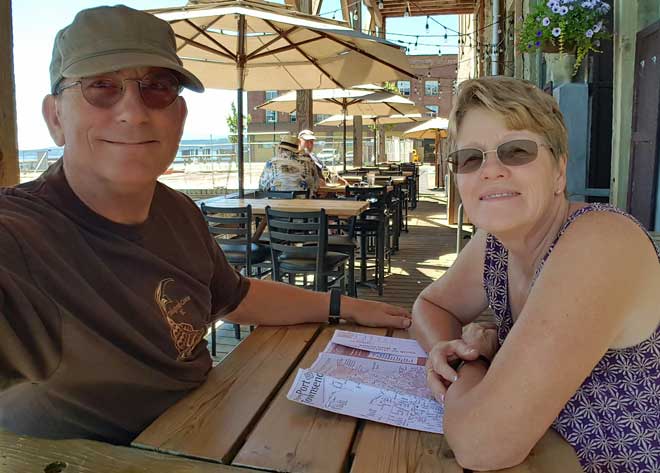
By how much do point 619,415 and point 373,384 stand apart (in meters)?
0.51

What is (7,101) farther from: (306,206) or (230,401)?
(306,206)

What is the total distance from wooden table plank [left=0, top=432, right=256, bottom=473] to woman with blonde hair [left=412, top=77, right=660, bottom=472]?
0.47 meters

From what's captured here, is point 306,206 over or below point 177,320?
over

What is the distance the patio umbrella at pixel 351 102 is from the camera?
10414 mm

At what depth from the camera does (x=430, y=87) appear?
1646 inches

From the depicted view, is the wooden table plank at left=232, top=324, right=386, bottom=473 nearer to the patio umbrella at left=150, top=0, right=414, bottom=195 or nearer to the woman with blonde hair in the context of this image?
the woman with blonde hair

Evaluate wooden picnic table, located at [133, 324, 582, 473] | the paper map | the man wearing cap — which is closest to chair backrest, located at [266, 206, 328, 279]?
the paper map

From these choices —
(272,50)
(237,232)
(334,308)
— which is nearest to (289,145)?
(272,50)

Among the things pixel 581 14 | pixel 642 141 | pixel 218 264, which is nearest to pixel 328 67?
pixel 581 14

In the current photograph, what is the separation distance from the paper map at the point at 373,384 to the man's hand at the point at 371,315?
0.53 feet

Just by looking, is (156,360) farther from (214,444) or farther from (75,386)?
(214,444)

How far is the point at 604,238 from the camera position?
42.3 inches

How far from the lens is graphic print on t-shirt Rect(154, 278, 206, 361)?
4.12 feet

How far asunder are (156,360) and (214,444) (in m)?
0.29
